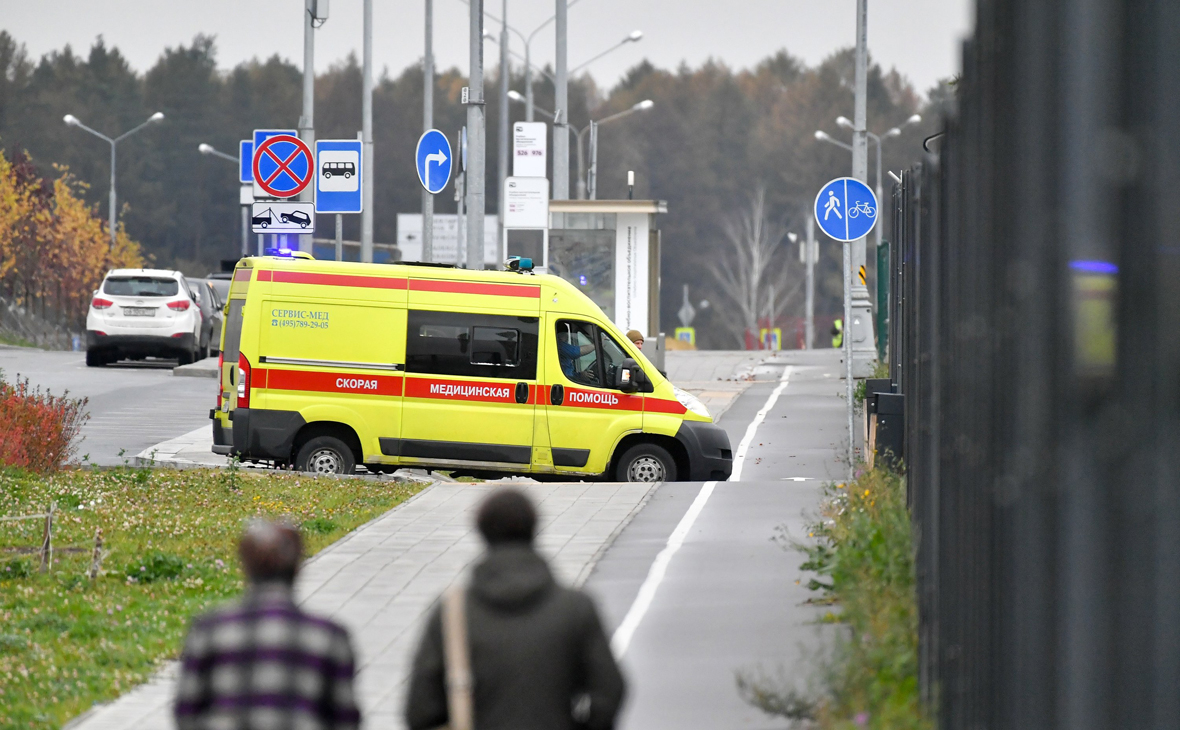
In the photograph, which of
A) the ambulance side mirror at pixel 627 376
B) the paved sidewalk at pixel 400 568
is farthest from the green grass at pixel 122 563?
the ambulance side mirror at pixel 627 376

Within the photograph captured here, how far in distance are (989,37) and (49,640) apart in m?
6.41

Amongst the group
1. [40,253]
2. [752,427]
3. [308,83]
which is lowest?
[752,427]

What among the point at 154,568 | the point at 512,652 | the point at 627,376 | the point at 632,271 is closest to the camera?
the point at 512,652

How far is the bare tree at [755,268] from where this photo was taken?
4028 inches

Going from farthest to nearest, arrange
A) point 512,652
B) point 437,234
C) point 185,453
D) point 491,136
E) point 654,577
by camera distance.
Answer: point 491,136, point 437,234, point 185,453, point 654,577, point 512,652

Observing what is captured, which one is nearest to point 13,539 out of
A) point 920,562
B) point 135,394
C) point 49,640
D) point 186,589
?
point 186,589

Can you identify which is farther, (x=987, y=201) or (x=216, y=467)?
(x=216, y=467)

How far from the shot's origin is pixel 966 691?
210 inches

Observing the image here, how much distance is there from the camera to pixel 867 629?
7129mm

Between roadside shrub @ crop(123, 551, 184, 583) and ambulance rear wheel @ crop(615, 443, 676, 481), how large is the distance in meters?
6.23

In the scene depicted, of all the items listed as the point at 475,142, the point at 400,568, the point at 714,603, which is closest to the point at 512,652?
the point at 714,603

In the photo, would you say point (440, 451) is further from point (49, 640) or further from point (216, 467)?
point (49, 640)

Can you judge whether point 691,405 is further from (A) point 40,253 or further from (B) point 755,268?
(B) point 755,268

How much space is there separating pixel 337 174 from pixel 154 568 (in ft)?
39.3
